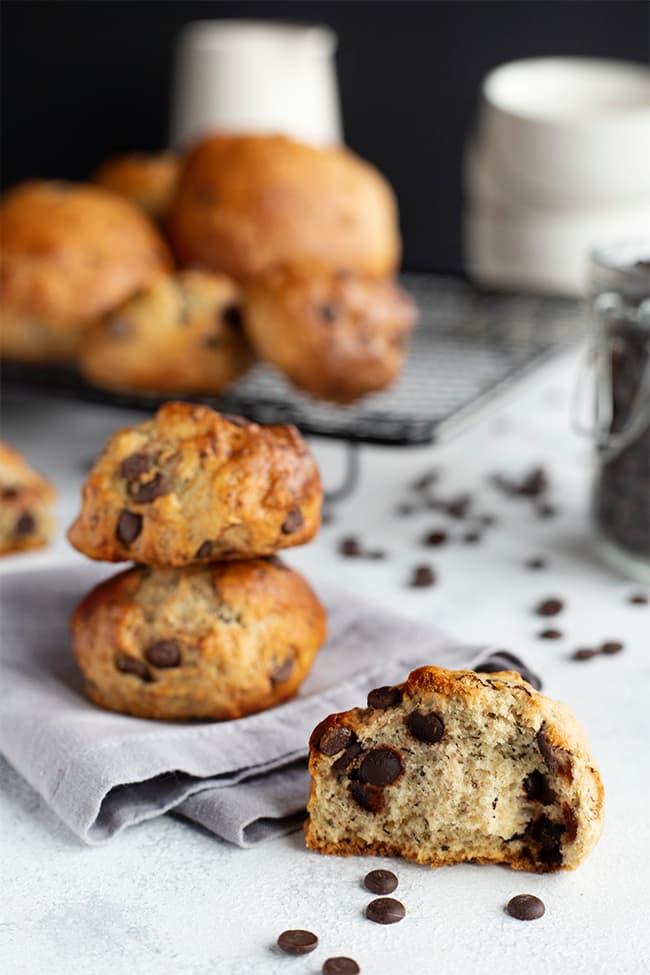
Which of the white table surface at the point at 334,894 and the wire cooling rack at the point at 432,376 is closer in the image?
the white table surface at the point at 334,894

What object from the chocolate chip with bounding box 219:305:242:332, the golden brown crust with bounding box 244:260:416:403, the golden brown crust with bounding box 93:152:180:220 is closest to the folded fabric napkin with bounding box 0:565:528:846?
the golden brown crust with bounding box 244:260:416:403

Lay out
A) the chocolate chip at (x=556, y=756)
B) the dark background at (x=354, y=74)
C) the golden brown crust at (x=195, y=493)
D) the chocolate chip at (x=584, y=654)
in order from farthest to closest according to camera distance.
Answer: the dark background at (x=354, y=74) < the chocolate chip at (x=584, y=654) < the golden brown crust at (x=195, y=493) < the chocolate chip at (x=556, y=756)

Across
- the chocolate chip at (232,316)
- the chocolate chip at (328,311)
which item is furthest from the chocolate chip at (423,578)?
the chocolate chip at (232,316)

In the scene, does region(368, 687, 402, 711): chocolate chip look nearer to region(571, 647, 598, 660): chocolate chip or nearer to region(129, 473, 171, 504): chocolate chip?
region(129, 473, 171, 504): chocolate chip

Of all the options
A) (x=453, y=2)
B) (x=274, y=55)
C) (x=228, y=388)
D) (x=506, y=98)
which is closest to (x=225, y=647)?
(x=228, y=388)

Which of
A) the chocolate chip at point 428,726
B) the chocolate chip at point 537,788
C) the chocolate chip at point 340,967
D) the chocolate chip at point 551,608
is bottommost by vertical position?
the chocolate chip at point 551,608

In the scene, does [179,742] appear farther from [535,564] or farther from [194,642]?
[535,564]

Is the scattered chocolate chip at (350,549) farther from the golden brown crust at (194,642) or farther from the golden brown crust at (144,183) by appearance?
the golden brown crust at (144,183)

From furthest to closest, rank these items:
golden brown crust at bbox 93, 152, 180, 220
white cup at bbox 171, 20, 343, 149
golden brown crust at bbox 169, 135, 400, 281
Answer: white cup at bbox 171, 20, 343, 149 < golden brown crust at bbox 93, 152, 180, 220 < golden brown crust at bbox 169, 135, 400, 281
